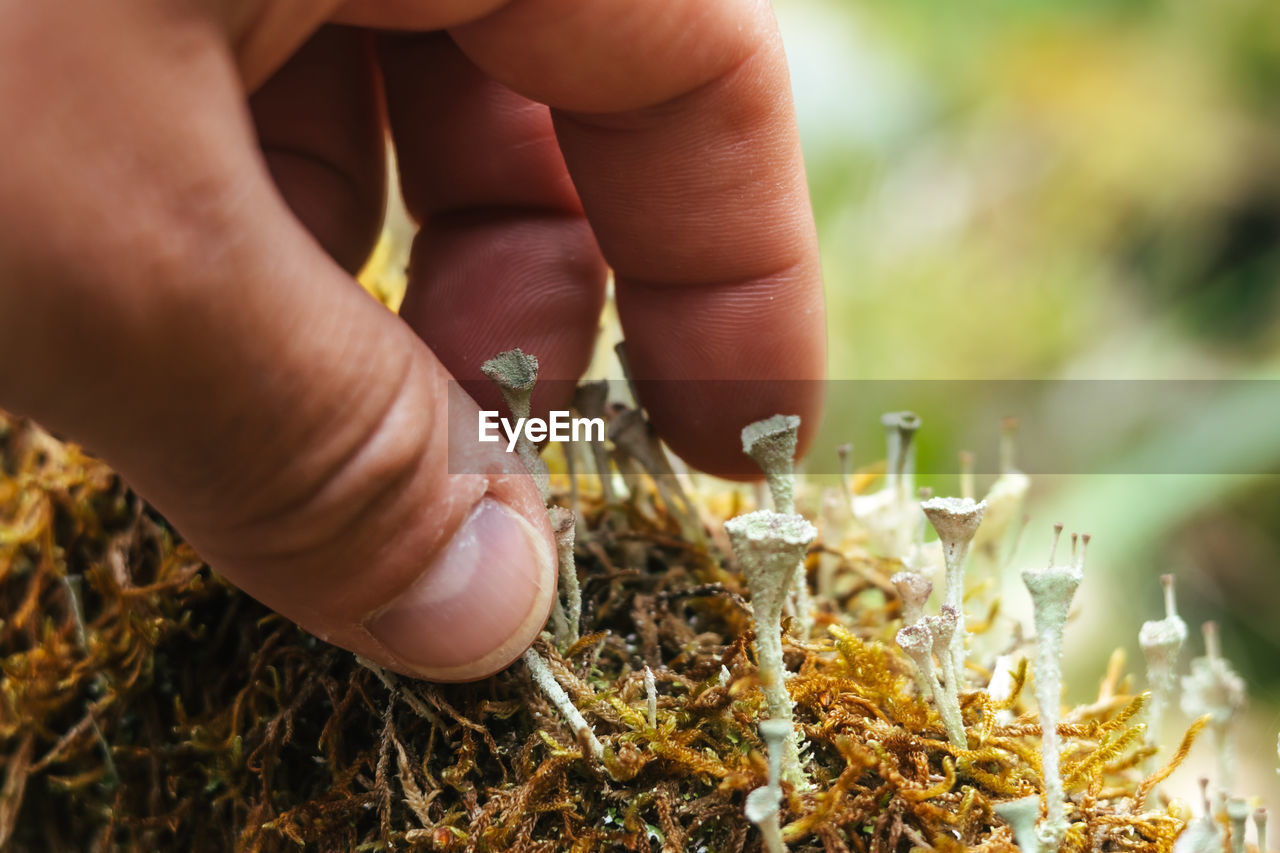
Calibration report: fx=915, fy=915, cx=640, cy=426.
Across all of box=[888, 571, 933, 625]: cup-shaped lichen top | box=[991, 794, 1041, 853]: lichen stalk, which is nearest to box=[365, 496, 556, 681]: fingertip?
box=[888, 571, 933, 625]: cup-shaped lichen top

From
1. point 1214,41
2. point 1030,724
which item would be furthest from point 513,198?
point 1214,41

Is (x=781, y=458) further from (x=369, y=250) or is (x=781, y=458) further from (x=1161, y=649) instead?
(x=369, y=250)

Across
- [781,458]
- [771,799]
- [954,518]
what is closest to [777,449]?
[781,458]

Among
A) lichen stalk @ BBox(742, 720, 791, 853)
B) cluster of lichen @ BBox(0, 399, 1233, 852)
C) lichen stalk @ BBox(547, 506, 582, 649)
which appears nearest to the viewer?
lichen stalk @ BBox(742, 720, 791, 853)

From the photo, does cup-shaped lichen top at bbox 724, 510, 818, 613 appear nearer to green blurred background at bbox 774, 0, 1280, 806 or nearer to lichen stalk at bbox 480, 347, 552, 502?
lichen stalk at bbox 480, 347, 552, 502

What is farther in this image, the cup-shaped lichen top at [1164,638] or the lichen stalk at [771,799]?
the cup-shaped lichen top at [1164,638]

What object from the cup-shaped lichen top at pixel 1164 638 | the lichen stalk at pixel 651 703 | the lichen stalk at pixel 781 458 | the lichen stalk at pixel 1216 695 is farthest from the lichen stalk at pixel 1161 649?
the lichen stalk at pixel 651 703

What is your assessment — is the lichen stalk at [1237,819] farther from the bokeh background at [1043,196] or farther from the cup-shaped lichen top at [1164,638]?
the bokeh background at [1043,196]
